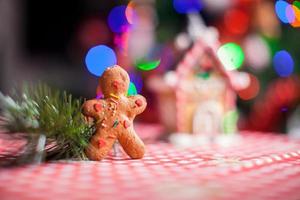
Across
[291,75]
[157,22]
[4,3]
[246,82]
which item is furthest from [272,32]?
[4,3]

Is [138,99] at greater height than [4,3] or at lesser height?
lesser

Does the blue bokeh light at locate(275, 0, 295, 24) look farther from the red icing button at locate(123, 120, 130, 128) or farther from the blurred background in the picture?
the red icing button at locate(123, 120, 130, 128)

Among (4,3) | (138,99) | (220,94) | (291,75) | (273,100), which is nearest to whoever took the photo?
(138,99)

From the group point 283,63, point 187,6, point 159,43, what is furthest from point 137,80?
point 283,63

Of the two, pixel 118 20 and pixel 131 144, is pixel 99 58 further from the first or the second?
pixel 131 144

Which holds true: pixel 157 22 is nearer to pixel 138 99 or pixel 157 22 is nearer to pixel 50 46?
pixel 50 46

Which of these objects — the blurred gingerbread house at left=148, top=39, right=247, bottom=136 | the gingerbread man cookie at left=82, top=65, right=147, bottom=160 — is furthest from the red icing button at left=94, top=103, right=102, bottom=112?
the blurred gingerbread house at left=148, top=39, right=247, bottom=136

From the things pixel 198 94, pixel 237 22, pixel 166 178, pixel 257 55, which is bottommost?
pixel 166 178
